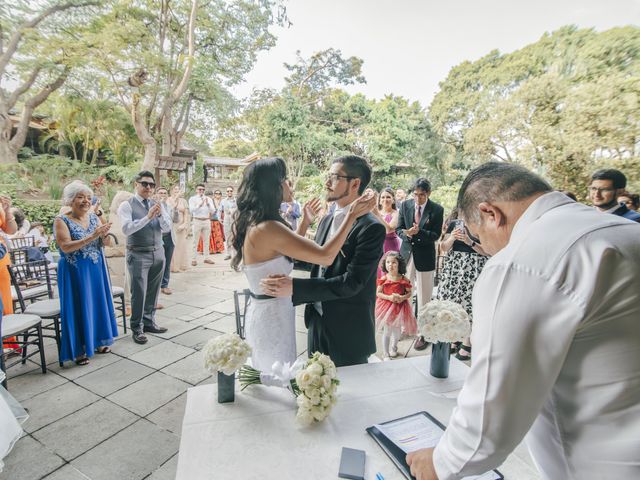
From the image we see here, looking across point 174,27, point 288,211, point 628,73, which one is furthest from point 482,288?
point 628,73

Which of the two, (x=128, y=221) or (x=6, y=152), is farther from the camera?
(x=6, y=152)

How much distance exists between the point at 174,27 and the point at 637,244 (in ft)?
49.8

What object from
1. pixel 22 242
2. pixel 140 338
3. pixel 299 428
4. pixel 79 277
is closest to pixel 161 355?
pixel 140 338

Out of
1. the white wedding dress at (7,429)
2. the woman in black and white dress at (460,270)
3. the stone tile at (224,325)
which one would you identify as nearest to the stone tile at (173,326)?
the stone tile at (224,325)

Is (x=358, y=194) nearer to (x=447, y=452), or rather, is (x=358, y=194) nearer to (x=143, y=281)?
(x=447, y=452)

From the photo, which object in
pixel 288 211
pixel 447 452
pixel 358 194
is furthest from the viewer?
pixel 288 211

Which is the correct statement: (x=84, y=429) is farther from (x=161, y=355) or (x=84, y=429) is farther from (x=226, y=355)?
(x=226, y=355)

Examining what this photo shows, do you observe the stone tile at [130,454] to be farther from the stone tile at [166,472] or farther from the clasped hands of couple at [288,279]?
the clasped hands of couple at [288,279]

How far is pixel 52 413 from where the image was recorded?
2.55 m

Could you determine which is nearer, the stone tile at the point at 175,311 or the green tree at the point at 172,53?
the stone tile at the point at 175,311

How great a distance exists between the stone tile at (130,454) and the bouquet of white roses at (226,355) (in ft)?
4.39

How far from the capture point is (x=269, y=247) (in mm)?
1809

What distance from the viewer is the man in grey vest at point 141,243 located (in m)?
3.78

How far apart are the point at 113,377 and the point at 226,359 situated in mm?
2571
